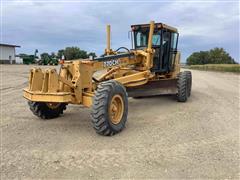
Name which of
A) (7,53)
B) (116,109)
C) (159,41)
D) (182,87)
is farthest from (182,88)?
(7,53)

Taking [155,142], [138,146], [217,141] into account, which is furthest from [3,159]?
[217,141]

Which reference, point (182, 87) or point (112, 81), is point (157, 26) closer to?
point (182, 87)

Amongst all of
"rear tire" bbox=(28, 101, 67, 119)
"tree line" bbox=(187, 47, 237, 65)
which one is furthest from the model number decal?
"tree line" bbox=(187, 47, 237, 65)

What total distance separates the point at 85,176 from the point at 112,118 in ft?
6.96

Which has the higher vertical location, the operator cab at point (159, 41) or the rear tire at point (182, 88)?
the operator cab at point (159, 41)

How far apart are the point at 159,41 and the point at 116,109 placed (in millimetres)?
3660

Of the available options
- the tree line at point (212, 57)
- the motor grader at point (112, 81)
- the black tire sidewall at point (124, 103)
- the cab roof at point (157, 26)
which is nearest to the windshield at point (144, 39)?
the motor grader at point (112, 81)

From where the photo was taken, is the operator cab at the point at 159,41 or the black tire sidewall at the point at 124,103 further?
the operator cab at the point at 159,41

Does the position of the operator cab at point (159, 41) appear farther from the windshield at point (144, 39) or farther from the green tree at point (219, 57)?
the green tree at point (219, 57)

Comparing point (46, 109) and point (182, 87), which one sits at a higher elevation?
point (182, 87)

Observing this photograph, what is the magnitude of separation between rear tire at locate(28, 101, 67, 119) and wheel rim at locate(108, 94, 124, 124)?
5.59 ft

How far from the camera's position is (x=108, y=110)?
222 inches

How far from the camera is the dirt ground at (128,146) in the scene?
13.6 feet

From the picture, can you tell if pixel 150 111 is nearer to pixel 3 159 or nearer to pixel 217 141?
pixel 217 141
